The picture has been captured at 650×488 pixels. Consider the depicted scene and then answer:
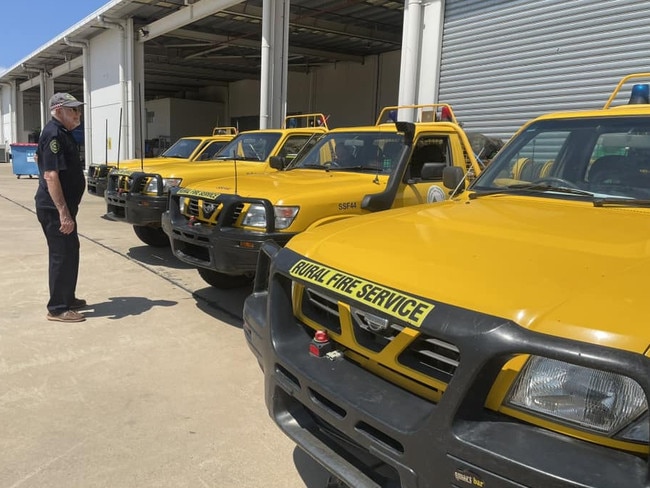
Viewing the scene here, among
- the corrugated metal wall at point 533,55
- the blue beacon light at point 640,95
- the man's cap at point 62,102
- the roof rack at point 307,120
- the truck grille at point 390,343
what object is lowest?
the truck grille at point 390,343

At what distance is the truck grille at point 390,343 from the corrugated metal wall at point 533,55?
7.54 meters

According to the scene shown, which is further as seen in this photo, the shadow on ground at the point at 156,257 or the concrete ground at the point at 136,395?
the shadow on ground at the point at 156,257


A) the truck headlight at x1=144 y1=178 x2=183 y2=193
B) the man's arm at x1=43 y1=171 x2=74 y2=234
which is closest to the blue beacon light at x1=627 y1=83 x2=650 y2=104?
the man's arm at x1=43 y1=171 x2=74 y2=234

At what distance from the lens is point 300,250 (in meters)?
2.41

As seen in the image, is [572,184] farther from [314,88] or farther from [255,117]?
[255,117]

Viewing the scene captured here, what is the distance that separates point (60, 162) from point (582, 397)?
4195 mm

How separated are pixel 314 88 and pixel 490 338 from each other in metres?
27.7

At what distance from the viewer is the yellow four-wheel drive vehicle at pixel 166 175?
6.89 meters

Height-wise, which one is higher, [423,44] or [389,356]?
[423,44]

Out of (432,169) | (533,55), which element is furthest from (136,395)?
(533,55)

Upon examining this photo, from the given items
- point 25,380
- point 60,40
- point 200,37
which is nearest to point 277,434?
point 25,380

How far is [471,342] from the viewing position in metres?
1.53

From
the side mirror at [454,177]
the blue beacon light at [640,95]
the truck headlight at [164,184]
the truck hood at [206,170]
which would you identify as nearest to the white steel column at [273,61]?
the truck hood at [206,170]

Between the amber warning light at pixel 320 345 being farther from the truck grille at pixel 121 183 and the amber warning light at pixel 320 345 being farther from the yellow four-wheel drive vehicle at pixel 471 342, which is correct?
the truck grille at pixel 121 183
